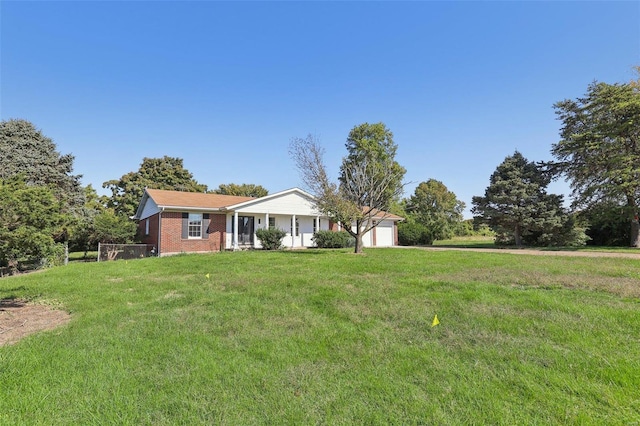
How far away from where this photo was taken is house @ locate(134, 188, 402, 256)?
18125 mm

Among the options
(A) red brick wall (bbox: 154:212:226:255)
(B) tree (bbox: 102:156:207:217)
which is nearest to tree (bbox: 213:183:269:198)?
(B) tree (bbox: 102:156:207:217)

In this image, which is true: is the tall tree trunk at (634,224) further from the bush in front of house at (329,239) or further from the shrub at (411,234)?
the bush in front of house at (329,239)

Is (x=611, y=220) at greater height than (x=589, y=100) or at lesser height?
lesser

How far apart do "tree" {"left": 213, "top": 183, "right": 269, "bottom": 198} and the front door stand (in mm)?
25504

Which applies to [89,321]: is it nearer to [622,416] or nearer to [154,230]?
[622,416]

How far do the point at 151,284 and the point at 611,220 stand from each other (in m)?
26.6

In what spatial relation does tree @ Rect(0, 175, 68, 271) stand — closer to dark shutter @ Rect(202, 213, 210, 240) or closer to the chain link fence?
the chain link fence

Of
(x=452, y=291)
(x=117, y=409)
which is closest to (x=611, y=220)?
(x=452, y=291)

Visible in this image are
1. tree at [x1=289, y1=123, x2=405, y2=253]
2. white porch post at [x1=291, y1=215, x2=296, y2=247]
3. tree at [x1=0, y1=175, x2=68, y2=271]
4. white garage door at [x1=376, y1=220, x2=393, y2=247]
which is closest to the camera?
tree at [x1=0, y1=175, x2=68, y2=271]

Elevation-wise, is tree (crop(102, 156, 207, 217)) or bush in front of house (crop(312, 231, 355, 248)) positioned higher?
tree (crop(102, 156, 207, 217))

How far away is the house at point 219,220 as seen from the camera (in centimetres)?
1812

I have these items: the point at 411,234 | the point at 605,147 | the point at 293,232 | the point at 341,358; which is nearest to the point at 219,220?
the point at 293,232

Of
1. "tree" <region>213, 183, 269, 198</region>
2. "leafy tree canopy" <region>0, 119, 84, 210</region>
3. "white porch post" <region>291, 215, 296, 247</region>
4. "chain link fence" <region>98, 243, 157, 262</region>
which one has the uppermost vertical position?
"tree" <region>213, 183, 269, 198</region>

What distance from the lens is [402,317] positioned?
15.1 feet
